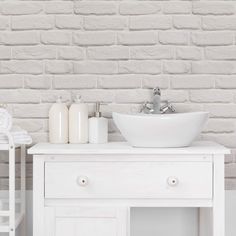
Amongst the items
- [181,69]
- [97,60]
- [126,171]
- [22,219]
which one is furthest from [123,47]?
[22,219]

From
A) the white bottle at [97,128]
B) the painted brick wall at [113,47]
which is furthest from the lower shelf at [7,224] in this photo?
the white bottle at [97,128]

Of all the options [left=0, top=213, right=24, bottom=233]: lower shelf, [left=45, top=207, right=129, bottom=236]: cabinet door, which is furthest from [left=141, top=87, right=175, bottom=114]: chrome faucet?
[left=0, top=213, right=24, bottom=233]: lower shelf

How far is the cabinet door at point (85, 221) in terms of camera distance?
2.08 m

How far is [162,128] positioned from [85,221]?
20.1 inches

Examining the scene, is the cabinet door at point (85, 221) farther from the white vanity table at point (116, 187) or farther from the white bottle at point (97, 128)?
the white bottle at point (97, 128)

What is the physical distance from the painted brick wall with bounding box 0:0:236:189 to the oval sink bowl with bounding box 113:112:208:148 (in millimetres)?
409

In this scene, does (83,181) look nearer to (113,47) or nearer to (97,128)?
(97,128)

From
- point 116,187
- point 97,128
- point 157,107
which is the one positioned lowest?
point 116,187

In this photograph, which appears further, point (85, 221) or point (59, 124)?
point (59, 124)

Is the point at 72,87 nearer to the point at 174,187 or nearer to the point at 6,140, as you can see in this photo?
the point at 6,140

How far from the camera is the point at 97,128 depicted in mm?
2363

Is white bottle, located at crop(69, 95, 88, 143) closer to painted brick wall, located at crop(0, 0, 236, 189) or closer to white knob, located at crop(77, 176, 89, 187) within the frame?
painted brick wall, located at crop(0, 0, 236, 189)

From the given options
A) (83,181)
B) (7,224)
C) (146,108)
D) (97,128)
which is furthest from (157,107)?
(7,224)

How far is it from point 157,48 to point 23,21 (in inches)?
27.5
